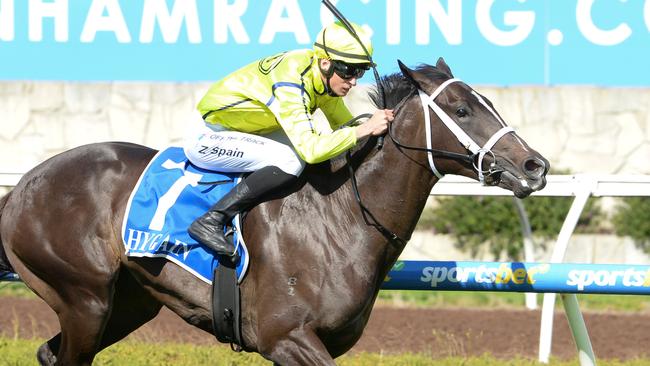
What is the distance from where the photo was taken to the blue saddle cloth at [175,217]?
16.1ft

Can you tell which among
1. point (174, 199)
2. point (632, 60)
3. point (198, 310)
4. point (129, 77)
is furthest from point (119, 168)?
Answer: point (632, 60)

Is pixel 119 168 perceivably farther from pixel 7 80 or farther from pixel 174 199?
pixel 7 80

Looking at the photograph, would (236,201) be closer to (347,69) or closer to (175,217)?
(175,217)

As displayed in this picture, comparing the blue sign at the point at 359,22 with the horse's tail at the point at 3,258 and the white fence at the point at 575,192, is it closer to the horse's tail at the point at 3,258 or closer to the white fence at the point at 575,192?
the white fence at the point at 575,192

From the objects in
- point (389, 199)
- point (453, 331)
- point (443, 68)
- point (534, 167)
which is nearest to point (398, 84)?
point (443, 68)

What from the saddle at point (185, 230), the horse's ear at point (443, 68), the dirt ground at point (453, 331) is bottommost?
the dirt ground at point (453, 331)

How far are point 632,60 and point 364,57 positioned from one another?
5.39 metres

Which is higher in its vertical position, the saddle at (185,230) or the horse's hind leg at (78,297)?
the saddle at (185,230)

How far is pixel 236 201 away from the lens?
4852mm

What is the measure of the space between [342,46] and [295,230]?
0.82 meters

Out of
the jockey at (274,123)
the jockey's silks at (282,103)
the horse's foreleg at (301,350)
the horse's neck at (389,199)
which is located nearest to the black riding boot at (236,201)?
the jockey at (274,123)

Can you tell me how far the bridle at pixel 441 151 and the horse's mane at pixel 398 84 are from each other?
0.03 metres

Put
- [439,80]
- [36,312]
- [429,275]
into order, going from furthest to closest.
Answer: [36,312]
[429,275]
[439,80]

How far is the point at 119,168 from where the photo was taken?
5250 millimetres
